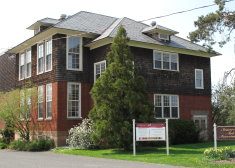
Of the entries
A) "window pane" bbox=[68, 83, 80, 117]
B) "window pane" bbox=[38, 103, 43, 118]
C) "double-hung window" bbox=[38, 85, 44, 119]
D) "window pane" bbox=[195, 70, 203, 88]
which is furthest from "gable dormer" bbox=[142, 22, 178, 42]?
"window pane" bbox=[38, 103, 43, 118]

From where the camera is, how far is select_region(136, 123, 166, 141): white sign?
24.5 metres

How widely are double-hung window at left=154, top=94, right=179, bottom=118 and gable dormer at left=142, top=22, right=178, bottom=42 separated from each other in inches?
186

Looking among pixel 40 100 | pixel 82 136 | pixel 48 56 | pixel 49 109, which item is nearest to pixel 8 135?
pixel 40 100

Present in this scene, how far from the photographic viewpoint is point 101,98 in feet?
87.6

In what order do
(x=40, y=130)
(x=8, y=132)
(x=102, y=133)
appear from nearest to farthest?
(x=102, y=133), (x=40, y=130), (x=8, y=132)

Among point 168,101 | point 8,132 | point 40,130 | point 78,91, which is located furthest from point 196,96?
point 8,132

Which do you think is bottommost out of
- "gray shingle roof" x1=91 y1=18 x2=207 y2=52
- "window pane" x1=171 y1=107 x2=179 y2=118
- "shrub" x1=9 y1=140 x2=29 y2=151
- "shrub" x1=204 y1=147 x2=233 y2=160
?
"shrub" x1=9 y1=140 x2=29 y2=151

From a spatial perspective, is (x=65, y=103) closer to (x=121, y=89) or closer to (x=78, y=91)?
(x=78, y=91)

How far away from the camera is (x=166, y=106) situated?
120 feet

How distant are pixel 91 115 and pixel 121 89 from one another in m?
2.82

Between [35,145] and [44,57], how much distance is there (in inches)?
303

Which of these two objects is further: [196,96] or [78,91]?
[196,96]

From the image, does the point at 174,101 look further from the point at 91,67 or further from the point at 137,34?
the point at 91,67

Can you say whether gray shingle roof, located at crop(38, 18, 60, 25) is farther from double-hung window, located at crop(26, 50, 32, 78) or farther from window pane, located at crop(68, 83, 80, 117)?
window pane, located at crop(68, 83, 80, 117)
